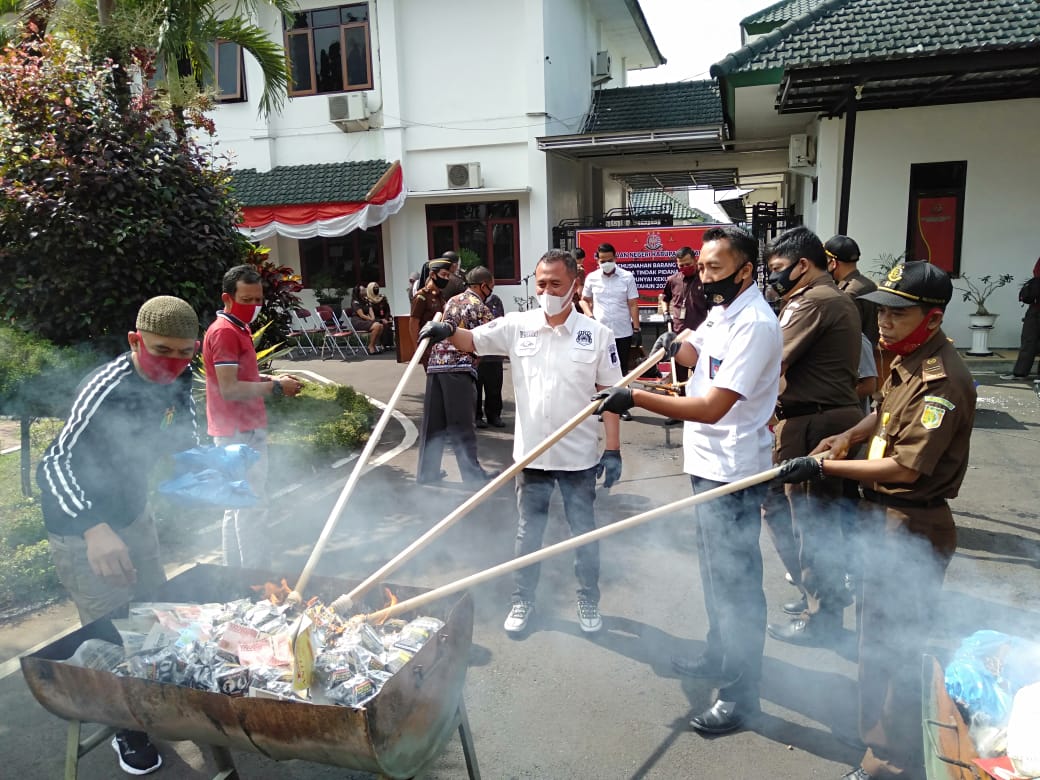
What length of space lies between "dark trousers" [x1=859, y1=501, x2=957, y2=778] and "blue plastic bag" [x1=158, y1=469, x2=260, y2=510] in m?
2.84

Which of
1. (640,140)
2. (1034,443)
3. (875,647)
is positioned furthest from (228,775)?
(640,140)

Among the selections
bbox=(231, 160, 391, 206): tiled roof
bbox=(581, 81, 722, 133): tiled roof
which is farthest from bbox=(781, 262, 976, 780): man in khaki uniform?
bbox=(581, 81, 722, 133): tiled roof

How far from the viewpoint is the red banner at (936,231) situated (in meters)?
12.0

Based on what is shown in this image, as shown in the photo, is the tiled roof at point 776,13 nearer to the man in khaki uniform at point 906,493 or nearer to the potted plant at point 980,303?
the potted plant at point 980,303

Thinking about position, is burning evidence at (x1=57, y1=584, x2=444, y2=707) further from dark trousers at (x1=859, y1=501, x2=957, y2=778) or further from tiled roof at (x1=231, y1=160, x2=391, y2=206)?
tiled roof at (x1=231, y1=160, x2=391, y2=206)

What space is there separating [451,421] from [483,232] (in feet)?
37.5

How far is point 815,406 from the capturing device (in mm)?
4051

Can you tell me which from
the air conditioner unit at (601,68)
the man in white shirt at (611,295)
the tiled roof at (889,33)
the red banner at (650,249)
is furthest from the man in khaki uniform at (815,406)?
the air conditioner unit at (601,68)

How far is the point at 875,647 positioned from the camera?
9.40 ft

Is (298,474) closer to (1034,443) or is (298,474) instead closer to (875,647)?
(875,647)

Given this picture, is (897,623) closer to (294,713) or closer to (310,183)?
(294,713)

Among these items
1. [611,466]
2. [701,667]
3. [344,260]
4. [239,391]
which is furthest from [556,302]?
[344,260]

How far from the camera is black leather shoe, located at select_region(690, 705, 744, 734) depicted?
10.7 feet

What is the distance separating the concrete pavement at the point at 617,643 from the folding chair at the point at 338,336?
29.4 feet
